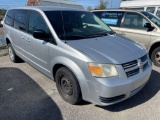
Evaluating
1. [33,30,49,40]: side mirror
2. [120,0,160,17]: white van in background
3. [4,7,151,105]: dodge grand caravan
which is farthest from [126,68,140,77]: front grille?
[120,0,160,17]: white van in background

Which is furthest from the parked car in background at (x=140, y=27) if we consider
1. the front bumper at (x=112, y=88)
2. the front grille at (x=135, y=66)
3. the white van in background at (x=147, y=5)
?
the white van in background at (x=147, y=5)

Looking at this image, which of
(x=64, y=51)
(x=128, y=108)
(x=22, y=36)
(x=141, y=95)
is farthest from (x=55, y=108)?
(x=22, y=36)

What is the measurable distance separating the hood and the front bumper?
24 cm

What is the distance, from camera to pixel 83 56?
A: 287cm

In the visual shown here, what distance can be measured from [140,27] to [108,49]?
310 cm

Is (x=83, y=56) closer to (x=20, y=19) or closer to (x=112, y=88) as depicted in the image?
(x=112, y=88)

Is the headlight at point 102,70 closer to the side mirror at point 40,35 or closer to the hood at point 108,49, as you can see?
the hood at point 108,49

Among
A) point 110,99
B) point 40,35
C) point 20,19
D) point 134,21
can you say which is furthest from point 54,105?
point 134,21

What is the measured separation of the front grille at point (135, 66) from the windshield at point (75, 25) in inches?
41.5

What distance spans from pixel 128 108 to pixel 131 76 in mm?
702

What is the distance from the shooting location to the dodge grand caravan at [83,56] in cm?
279

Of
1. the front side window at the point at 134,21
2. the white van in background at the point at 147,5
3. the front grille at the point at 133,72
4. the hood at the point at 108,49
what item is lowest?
the front grille at the point at 133,72

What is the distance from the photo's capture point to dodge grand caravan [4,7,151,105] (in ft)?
9.16

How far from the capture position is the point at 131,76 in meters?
2.94
